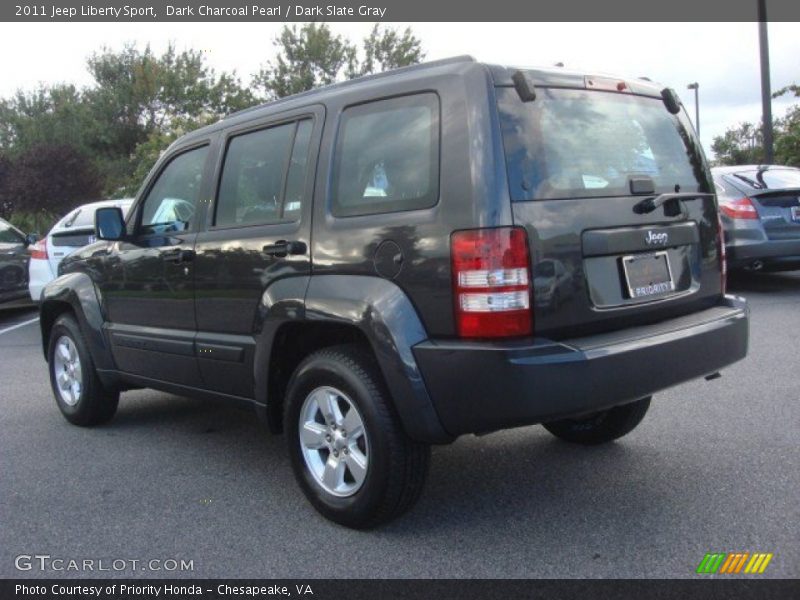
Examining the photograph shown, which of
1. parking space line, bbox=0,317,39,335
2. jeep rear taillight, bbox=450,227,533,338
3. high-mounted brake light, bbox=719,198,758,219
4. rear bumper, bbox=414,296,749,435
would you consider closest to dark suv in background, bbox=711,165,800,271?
high-mounted brake light, bbox=719,198,758,219

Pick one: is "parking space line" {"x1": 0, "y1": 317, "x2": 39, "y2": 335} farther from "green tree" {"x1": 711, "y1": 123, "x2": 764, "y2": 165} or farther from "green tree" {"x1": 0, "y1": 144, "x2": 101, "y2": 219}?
"green tree" {"x1": 711, "y1": 123, "x2": 764, "y2": 165}

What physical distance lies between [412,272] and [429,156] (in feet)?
1.59

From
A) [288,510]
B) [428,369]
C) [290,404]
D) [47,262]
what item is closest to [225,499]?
[288,510]

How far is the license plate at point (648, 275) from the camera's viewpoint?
337 cm

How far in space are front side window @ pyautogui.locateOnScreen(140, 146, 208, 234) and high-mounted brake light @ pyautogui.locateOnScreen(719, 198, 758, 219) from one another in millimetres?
6715

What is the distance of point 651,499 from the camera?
364 centimetres

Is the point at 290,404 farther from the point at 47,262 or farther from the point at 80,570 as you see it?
the point at 47,262

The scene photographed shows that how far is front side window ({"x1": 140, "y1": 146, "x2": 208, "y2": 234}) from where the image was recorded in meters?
4.52

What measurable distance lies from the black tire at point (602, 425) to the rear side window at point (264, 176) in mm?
1854

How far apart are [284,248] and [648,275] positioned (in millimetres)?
1628

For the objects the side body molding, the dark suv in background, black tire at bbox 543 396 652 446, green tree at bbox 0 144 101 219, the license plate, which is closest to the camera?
the side body molding

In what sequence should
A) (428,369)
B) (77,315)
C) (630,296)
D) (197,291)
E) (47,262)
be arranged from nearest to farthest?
1. (428,369)
2. (630,296)
3. (197,291)
4. (77,315)
5. (47,262)

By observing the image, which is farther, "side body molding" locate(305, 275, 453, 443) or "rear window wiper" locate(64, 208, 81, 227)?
"rear window wiper" locate(64, 208, 81, 227)

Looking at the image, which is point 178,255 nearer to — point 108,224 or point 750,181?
point 108,224
